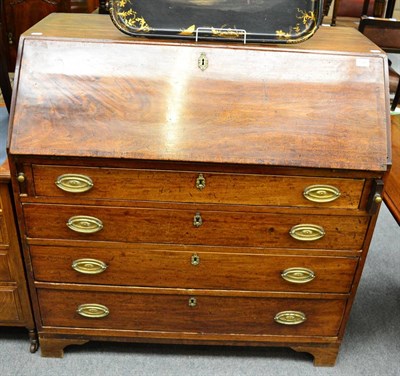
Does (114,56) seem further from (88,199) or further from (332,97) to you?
(332,97)

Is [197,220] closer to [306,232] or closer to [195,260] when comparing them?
[195,260]

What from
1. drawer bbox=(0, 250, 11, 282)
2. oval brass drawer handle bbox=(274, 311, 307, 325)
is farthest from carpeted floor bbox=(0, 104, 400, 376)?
drawer bbox=(0, 250, 11, 282)

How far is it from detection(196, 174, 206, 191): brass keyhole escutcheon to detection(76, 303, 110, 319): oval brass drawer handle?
633 mm

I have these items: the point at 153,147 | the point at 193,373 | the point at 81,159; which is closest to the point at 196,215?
the point at 153,147

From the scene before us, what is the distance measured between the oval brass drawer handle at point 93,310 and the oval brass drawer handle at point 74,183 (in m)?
0.50

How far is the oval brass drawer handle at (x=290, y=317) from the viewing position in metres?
1.80

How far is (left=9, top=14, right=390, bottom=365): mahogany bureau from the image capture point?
4.86 ft

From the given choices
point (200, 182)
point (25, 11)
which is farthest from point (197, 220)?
point (25, 11)

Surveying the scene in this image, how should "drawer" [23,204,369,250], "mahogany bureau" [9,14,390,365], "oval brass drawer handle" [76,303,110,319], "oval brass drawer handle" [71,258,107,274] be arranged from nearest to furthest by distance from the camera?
"mahogany bureau" [9,14,390,365] < "drawer" [23,204,369,250] < "oval brass drawer handle" [71,258,107,274] < "oval brass drawer handle" [76,303,110,319]

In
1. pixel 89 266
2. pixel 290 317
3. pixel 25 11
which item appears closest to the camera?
pixel 89 266

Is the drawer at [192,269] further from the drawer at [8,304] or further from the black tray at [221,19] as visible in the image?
the black tray at [221,19]

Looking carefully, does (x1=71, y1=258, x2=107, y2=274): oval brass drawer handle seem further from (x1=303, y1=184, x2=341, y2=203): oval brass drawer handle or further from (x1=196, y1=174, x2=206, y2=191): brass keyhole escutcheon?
(x1=303, y1=184, x2=341, y2=203): oval brass drawer handle

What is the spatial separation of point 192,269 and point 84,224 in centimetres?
41

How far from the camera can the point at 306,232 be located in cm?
162
